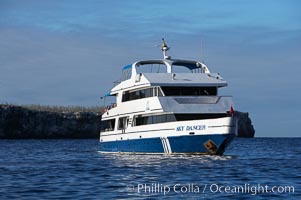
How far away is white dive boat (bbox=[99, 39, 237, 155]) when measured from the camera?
1441 inches

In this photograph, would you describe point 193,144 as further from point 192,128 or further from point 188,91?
point 188,91

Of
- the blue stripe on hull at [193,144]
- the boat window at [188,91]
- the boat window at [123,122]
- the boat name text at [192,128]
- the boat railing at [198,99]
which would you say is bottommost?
the blue stripe on hull at [193,144]

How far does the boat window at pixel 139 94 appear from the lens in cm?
4000

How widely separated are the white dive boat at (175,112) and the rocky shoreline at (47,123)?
76137 millimetres

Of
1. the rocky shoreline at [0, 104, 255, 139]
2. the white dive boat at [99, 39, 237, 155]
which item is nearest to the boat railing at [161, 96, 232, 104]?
the white dive boat at [99, 39, 237, 155]

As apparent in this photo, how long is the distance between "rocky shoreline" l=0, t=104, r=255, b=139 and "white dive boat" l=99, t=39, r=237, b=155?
76137 millimetres

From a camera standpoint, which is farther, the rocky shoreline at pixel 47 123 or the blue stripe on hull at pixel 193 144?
the rocky shoreline at pixel 47 123

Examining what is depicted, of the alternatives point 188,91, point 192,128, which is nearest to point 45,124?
point 188,91

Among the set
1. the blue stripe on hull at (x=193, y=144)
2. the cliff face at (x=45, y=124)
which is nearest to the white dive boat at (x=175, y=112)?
the blue stripe on hull at (x=193, y=144)

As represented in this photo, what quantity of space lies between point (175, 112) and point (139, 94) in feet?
15.0

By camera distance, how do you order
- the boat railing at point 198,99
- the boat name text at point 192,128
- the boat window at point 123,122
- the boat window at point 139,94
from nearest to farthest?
the boat name text at point 192,128 → the boat railing at point 198,99 → the boat window at point 139,94 → the boat window at point 123,122

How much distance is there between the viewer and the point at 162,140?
38688mm

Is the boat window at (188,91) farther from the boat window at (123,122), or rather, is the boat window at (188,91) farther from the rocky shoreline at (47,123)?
the rocky shoreline at (47,123)

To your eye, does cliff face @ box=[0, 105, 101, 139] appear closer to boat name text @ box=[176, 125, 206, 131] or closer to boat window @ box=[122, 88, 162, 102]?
boat window @ box=[122, 88, 162, 102]
